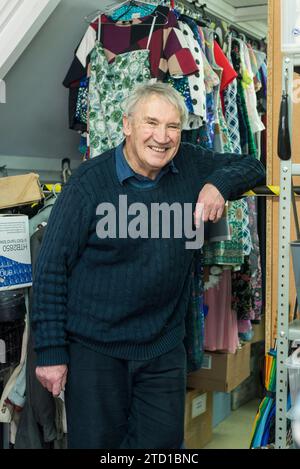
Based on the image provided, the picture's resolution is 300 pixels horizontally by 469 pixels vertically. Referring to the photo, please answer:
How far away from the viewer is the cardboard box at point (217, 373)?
11.1 feet

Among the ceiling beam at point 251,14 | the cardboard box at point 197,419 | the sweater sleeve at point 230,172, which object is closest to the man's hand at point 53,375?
the sweater sleeve at point 230,172

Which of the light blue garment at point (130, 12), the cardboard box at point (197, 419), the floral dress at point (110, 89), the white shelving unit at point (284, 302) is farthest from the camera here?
the cardboard box at point (197, 419)

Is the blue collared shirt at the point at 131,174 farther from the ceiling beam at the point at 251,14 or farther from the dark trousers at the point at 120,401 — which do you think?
the ceiling beam at the point at 251,14

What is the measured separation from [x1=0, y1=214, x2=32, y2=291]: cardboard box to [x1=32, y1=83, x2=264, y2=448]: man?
1.13 ft

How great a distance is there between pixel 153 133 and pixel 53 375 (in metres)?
0.74

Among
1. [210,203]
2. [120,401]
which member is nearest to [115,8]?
[210,203]

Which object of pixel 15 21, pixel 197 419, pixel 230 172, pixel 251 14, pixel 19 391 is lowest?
pixel 197 419

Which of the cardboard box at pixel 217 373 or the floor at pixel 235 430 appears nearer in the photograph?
the cardboard box at pixel 217 373

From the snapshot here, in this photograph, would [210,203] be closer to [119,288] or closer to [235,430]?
[119,288]

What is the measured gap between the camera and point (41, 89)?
9.55 feet

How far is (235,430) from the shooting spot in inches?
148
